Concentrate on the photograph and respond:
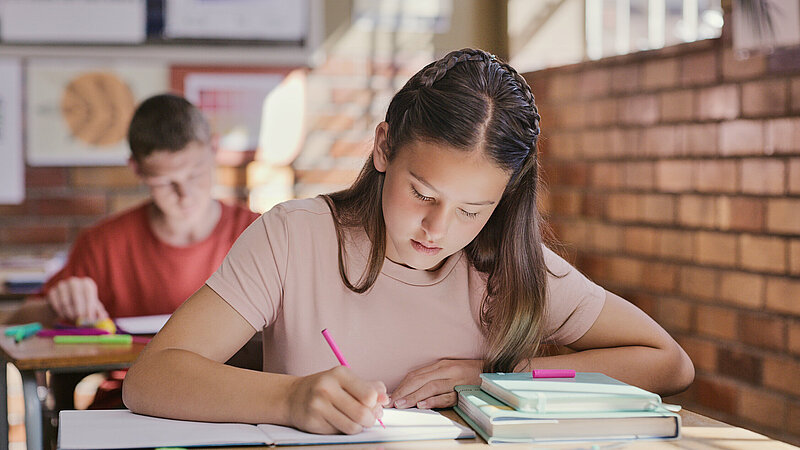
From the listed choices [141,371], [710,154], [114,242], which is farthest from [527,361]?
[114,242]

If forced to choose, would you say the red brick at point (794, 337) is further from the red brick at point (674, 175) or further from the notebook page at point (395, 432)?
the notebook page at point (395, 432)

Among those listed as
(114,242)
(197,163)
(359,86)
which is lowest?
(114,242)

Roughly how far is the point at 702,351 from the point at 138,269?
150 cm

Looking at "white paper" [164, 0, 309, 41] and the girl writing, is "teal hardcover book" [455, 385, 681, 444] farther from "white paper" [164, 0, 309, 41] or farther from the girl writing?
"white paper" [164, 0, 309, 41]

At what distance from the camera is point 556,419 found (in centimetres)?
114

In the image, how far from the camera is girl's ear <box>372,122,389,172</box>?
1447 mm

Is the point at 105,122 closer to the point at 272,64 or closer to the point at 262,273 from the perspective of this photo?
the point at 272,64

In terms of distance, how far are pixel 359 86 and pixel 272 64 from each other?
321 mm

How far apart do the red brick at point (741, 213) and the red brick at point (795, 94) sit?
0.23 metres

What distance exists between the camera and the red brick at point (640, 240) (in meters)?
2.59

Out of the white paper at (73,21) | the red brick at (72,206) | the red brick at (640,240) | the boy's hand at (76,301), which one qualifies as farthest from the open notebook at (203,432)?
the white paper at (73,21)

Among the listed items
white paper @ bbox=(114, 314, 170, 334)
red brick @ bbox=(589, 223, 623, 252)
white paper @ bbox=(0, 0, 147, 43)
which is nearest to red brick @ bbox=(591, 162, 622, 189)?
red brick @ bbox=(589, 223, 623, 252)

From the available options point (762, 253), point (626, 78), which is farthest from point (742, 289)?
point (626, 78)

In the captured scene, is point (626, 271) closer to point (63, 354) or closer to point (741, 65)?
point (741, 65)
